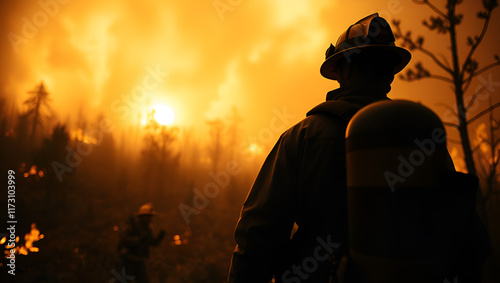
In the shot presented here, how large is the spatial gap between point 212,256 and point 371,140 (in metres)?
14.8

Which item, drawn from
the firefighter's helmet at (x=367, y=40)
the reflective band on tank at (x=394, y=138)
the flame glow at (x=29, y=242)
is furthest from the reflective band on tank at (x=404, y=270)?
the flame glow at (x=29, y=242)

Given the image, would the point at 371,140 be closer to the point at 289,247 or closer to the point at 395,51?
the point at 289,247

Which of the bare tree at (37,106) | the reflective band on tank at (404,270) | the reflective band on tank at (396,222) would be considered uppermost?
the bare tree at (37,106)

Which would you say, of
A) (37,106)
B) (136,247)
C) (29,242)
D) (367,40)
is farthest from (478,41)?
(37,106)

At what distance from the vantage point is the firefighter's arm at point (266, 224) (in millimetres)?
1256

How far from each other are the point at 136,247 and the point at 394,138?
254 inches

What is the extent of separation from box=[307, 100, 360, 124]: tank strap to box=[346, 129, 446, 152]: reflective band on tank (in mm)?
329

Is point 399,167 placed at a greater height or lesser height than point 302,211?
greater

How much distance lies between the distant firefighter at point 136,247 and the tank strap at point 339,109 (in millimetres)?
6010

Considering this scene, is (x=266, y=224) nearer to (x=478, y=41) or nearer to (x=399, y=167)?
(x=399, y=167)

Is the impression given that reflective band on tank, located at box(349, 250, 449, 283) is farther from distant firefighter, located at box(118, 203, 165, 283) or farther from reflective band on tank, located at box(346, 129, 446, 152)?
distant firefighter, located at box(118, 203, 165, 283)

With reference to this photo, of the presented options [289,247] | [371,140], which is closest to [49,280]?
[289,247]

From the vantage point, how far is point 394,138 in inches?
38.3

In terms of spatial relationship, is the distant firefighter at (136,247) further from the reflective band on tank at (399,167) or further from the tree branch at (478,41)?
the tree branch at (478,41)
